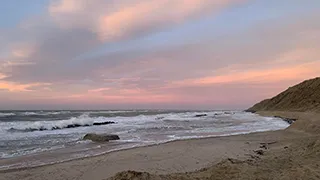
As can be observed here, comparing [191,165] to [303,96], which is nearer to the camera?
[191,165]

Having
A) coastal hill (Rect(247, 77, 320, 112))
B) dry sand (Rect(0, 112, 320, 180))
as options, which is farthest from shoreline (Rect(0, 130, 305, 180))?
coastal hill (Rect(247, 77, 320, 112))

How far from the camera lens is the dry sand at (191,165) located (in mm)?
6906

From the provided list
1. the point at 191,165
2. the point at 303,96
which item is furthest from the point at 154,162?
the point at 303,96

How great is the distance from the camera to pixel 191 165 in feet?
31.6

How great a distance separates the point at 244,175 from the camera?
6.82m

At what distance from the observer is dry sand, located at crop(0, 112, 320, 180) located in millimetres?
6906

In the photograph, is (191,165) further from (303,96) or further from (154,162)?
(303,96)

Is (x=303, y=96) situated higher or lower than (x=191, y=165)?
higher

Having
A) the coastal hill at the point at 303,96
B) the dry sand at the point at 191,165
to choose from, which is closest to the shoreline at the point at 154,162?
the dry sand at the point at 191,165

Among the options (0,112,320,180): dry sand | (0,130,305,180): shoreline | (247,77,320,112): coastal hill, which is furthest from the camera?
(247,77,320,112): coastal hill

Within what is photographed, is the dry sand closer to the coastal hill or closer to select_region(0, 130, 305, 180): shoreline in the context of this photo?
select_region(0, 130, 305, 180): shoreline

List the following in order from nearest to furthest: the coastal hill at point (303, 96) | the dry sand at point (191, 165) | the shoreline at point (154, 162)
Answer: the dry sand at point (191, 165)
the shoreline at point (154, 162)
the coastal hill at point (303, 96)

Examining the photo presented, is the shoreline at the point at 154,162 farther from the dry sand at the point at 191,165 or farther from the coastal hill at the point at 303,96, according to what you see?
the coastal hill at the point at 303,96

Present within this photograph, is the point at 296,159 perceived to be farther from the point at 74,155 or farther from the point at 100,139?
the point at 100,139
